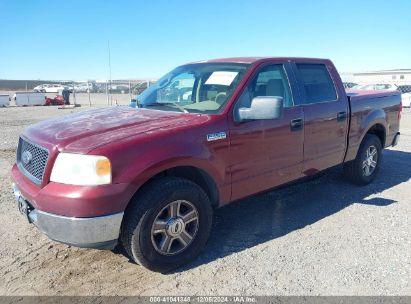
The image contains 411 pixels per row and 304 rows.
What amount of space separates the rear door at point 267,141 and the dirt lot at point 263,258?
0.58 metres

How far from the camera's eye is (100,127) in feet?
10.4

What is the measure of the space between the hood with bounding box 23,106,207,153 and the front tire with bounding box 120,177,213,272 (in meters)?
0.51

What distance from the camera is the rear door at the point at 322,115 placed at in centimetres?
431

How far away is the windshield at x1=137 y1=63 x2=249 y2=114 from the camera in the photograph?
12.1ft

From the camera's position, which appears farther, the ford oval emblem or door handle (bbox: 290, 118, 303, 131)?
door handle (bbox: 290, 118, 303, 131)

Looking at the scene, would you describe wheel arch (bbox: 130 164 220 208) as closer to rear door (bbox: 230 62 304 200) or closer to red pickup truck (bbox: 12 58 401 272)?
red pickup truck (bbox: 12 58 401 272)

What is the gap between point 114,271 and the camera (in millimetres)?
3211

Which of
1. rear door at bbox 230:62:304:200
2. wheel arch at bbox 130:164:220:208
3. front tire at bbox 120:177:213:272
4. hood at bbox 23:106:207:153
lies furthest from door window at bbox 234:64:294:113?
front tire at bbox 120:177:213:272

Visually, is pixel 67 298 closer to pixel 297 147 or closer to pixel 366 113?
pixel 297 147

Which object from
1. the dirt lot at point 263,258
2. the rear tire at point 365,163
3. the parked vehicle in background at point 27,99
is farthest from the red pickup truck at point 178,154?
the parked vehicle in background at point 27,99

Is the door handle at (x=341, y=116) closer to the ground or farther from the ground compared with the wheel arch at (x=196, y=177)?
farther from the ground

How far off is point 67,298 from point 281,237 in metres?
2.19

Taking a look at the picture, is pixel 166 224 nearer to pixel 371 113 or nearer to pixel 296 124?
pixel 296 124

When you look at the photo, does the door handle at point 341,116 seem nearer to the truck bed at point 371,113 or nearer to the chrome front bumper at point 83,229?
the truck bed at point 371,113
